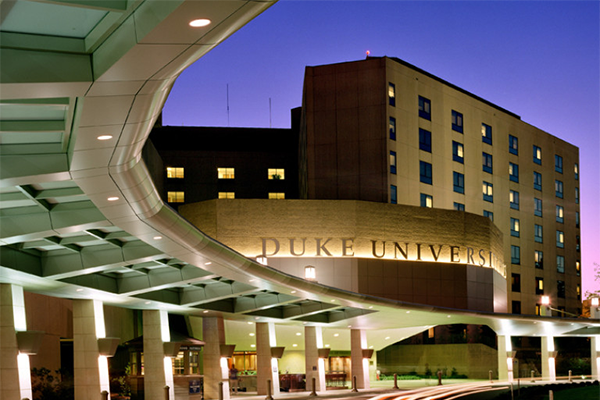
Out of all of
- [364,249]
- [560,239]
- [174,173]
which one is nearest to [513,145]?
[560,239]

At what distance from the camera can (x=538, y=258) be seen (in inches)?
3494

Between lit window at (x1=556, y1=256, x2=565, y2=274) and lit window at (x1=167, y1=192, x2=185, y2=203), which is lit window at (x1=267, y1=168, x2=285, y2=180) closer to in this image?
lit window at (x1=167, y1=192, x2=185, y2=203)

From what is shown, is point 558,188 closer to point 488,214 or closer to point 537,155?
point 537,155

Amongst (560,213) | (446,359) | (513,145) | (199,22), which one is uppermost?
(513,145)

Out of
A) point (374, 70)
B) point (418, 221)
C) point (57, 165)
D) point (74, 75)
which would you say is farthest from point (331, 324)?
point (74, 75)

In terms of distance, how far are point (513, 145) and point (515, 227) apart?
877 centimetres

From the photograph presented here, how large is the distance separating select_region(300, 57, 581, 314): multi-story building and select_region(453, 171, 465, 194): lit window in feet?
0.31

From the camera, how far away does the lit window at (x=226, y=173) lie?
3393 inches

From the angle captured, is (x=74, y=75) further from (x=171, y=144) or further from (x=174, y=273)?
(x=171, y=144)

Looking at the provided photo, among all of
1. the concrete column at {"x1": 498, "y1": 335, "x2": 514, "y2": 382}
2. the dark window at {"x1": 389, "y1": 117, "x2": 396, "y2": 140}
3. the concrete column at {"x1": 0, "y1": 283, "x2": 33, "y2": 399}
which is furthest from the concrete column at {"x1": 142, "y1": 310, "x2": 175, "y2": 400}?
the dark window at {"x1": 389, "y1": 117, "x2": 396, "y2": 140}

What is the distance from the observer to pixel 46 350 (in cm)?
3872

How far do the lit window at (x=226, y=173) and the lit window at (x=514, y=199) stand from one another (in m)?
29.7

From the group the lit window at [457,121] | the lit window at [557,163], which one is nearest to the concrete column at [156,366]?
the lit window at [457,121]

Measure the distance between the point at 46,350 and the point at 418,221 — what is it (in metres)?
33.0
